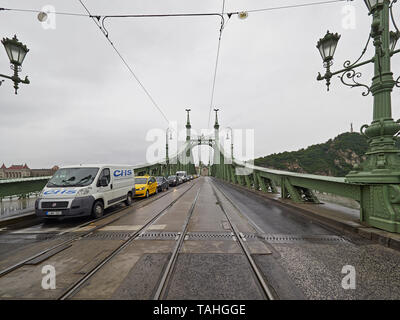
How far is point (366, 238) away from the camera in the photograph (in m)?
3.48

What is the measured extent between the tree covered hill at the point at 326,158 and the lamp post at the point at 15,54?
26.9 metres

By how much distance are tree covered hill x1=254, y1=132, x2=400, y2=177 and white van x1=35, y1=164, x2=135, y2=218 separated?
24171 millimetres

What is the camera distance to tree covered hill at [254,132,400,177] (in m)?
24.0

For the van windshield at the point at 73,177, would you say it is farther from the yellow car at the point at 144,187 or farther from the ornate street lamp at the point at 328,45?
the ornate street lamp at the point at 328,45

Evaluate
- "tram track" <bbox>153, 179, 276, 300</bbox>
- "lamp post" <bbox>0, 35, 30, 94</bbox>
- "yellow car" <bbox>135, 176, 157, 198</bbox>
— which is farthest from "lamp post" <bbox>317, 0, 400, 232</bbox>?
"yellow car" <bbox>135, 176, 157, 198</bbox>

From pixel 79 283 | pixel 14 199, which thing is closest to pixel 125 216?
pixel 79 283

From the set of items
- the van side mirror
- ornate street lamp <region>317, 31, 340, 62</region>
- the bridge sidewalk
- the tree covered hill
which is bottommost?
the bridge sidewalk

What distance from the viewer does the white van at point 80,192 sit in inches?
186

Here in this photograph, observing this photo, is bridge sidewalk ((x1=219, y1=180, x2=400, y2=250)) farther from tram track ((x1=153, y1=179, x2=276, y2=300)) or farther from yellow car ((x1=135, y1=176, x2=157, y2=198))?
yellow car ((x1=135, y1=176, x2=157, y2=198))

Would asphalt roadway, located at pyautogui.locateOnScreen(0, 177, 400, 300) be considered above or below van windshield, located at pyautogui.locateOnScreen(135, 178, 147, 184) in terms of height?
below

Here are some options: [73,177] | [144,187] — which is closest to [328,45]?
[73,177]

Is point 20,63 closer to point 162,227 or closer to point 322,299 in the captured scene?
point 162,227

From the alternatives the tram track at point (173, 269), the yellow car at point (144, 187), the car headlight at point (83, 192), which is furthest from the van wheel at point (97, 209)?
the yellow car at point (144, 187)

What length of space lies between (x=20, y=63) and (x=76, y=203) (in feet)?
15.2
